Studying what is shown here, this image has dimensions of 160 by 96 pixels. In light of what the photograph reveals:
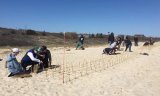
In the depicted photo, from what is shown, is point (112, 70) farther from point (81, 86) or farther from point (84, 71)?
point (81, 86)

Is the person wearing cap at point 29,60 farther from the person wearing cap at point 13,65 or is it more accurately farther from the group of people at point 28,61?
the person wearing cap at point 13,65

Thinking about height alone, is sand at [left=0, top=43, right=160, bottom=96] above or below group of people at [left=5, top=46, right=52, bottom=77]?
below

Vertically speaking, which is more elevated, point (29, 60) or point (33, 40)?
point (29, 60)

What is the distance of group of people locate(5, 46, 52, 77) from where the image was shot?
11.5 meters

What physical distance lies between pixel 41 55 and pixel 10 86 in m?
3.43

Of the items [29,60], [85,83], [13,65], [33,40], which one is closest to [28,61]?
[29,60]

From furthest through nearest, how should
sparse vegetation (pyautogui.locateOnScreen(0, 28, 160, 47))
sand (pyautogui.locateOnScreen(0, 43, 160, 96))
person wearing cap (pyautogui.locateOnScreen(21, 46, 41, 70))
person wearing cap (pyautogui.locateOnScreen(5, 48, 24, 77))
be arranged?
sparse vegetation (pyautogui.locateOnScreen(0, 28, 160, 47)) < person wearing cap (pyautogui.locateOnScreen(21, 46, 41, 70)) < person wearing cap (pyautogui.locateOnScreen(5, 48, 24, 77)) < sand (pyautogui.locateOnScreen(0, 43, 160, 96))

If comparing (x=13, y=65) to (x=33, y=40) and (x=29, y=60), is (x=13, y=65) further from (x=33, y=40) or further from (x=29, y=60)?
(x=33, y=40)

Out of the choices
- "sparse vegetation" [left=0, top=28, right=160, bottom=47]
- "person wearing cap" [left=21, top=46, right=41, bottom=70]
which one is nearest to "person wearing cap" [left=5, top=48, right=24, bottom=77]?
"person wearing cap" [left=21, top=46, right=41, bottom=70]

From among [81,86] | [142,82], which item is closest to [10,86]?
[81,86]

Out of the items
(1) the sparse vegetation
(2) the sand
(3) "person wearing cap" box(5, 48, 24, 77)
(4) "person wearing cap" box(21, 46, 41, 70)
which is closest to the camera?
(2) the sand

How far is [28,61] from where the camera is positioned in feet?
40.4

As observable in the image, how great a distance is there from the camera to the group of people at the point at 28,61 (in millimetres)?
11508

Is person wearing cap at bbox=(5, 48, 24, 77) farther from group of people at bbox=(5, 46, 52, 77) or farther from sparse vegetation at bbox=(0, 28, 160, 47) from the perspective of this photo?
sparse vegetation at bbox=(0, 28, 160, 47)
